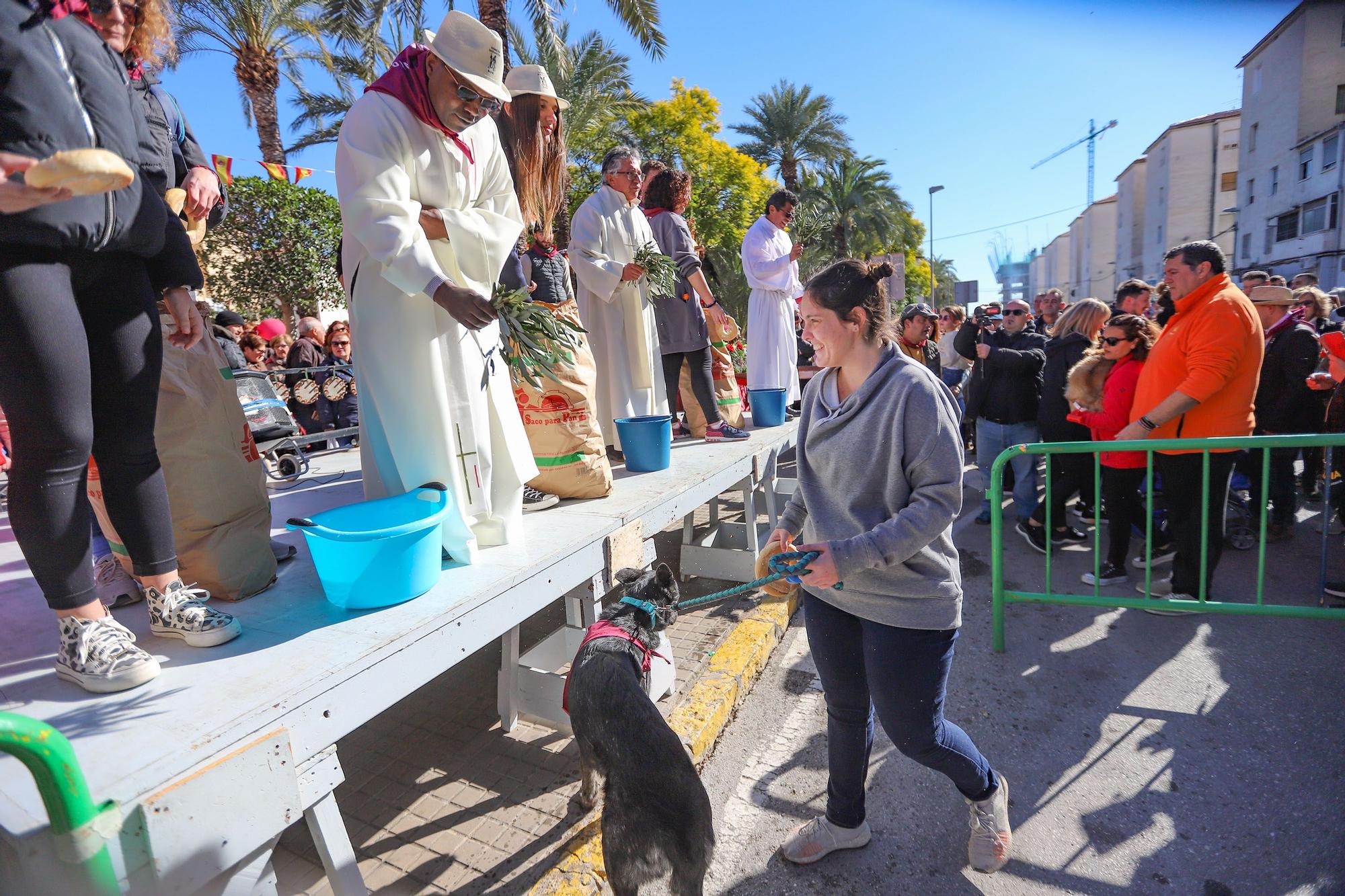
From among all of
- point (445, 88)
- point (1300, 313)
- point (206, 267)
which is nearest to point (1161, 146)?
point (1300, 313)

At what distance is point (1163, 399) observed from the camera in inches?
153

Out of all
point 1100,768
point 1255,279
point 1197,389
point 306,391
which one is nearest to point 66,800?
point 1100,768

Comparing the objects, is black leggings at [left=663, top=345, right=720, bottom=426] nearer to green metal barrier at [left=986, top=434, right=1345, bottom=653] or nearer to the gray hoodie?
green metal barrier at [left=986, top=434, right=1345, bottom=653]

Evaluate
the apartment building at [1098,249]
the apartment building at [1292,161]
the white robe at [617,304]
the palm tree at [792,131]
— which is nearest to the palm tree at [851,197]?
the palm tree at [792,131]

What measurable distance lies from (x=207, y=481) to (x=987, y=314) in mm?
7713

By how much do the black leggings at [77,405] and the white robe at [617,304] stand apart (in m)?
2.62

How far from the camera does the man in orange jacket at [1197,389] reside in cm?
362

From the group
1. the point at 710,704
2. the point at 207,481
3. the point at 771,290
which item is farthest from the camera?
the point at 771,290

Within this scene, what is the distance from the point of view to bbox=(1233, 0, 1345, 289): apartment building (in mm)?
29203

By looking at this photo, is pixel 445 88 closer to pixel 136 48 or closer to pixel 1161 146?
pixel 136 48

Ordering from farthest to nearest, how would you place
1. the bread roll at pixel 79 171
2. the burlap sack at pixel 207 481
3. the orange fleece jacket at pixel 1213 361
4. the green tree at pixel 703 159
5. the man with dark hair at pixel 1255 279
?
the green tree at pixel 703 159, the man with dark hair at pixel 1255 279, the orange fleece jacket at pixel 1213 361, the burlap sack at pixel 207 481, the bread roll at pixel 79 171

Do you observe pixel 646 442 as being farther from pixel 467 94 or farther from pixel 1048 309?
pixel 1048 309

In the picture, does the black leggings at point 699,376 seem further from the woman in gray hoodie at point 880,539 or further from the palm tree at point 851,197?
the palm tree at point 851,197

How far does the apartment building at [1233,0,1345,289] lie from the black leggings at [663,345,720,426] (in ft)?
111
